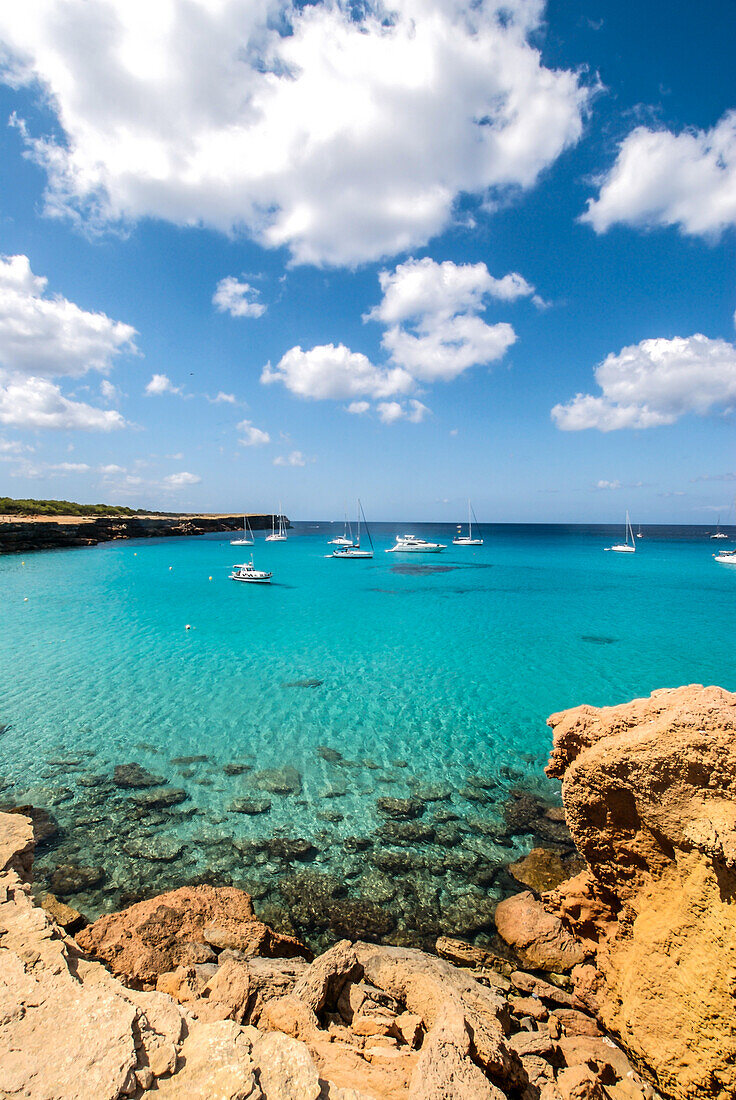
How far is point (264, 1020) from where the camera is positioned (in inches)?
212

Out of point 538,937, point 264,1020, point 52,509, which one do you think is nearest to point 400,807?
point 538,937

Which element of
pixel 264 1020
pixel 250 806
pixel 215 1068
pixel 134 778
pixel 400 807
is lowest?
pixel 400 807

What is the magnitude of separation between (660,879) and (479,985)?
3.01 meters

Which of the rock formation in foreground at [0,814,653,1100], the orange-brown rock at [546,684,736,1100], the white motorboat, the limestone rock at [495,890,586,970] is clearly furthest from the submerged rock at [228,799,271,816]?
the white motorboat

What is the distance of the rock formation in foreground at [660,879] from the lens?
490cm

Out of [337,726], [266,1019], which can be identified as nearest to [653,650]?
[337,726]

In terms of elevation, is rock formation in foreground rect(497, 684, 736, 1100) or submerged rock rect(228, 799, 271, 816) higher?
rock formation in foreground rect(497, 684, 736, 1100)

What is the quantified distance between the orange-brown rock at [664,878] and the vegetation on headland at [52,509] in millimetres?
107836

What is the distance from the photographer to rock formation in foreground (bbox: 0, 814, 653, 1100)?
394cm

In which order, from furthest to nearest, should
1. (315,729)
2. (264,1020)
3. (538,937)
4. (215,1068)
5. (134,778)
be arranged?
(315,729) < (134,778) < (538,937) < (264,1020) < (215,1068)

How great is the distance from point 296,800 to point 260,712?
5901mm

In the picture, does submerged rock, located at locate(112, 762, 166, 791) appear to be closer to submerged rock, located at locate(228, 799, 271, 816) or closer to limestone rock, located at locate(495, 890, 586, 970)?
submerged rock, located at locate(228, 799, 271, 816)

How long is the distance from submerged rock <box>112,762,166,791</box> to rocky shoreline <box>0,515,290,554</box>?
3102 inches

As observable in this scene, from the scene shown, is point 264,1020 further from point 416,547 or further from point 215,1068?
point 416,547
